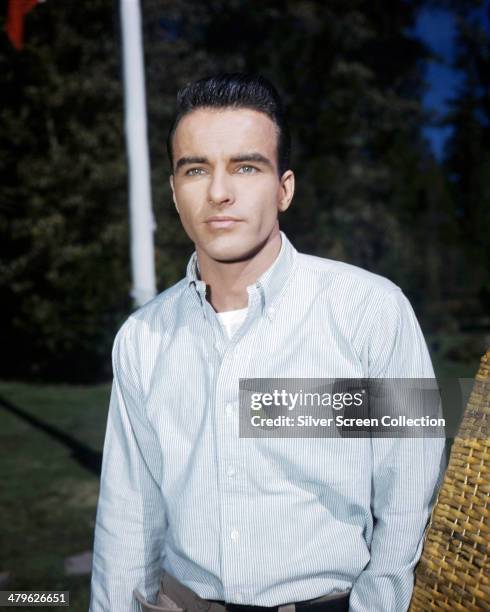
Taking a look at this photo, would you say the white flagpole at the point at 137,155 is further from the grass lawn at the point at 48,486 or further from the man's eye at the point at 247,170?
the man's eye at the point at 247,170

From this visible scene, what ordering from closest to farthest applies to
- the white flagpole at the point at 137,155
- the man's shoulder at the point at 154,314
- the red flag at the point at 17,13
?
the man's shoulder at the point at 154,314 < the white flagpole at the point at 137,155 < the red flag at the point at 17,13

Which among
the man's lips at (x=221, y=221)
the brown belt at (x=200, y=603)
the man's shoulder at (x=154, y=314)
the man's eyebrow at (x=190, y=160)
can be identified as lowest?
the brown belt at (x=200, y=603)

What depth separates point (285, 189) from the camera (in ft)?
6.72

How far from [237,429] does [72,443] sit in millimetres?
6566

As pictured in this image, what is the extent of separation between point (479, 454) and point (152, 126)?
42.7ft

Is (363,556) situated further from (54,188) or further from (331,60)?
(331,60)

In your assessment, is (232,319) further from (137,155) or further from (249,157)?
(137,155)

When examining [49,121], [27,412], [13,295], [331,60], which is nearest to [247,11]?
[331,60]

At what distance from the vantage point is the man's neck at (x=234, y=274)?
77.9 inches

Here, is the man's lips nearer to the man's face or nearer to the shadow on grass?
the man's face

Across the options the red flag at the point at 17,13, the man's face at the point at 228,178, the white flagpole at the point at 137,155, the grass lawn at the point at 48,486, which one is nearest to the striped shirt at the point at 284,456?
the man's face at the point at 228,178

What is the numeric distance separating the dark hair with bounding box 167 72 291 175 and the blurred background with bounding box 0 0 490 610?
3180 mm

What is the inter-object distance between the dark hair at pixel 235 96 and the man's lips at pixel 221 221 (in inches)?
8.9

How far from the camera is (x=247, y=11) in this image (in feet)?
69.7
